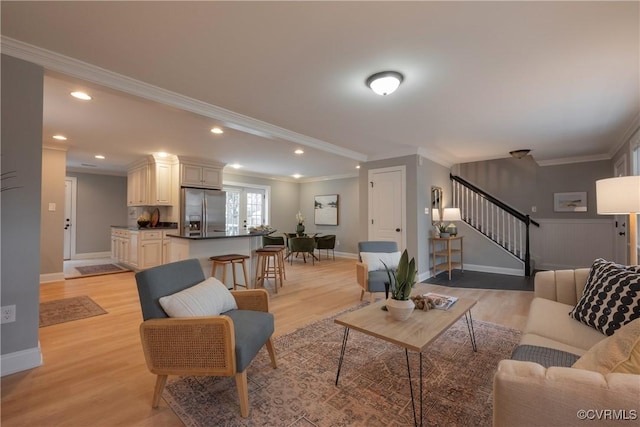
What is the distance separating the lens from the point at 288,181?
8734 mm

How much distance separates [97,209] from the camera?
7.41 m

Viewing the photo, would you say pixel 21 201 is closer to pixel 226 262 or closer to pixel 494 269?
pixel 226 262

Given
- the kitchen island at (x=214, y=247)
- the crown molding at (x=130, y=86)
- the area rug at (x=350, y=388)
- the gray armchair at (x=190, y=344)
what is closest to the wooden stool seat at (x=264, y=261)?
the kitchen island at (x=214, y=247)

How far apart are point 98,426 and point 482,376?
2.41 metres

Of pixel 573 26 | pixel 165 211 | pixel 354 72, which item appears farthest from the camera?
pixel 165 211

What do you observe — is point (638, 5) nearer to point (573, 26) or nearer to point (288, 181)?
point (573, 26)

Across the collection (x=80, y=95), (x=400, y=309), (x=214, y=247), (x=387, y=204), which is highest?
(x=80, y=95)

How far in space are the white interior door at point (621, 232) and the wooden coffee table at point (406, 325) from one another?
4.03 metres

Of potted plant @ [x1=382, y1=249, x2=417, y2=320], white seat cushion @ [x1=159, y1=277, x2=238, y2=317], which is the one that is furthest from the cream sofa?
white seat cushion @ [x1=159, y1=277, x2=238, y2=317]

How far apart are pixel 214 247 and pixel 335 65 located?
2.83 metres

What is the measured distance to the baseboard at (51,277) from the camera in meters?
4.76

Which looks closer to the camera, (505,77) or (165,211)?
(505,77)

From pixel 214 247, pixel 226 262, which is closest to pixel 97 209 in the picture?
pixel 214 247

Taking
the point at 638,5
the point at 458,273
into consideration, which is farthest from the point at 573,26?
the point at 458,273
